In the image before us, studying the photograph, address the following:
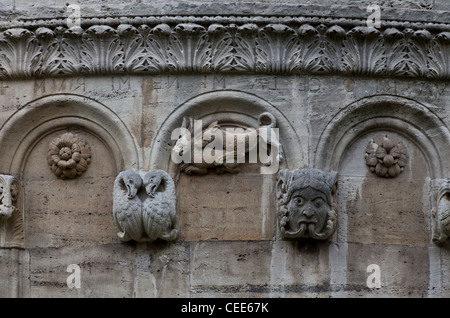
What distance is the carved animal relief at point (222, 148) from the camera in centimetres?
1363

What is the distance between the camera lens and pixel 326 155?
13.7m

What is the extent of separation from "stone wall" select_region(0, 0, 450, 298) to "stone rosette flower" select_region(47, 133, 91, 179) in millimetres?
19

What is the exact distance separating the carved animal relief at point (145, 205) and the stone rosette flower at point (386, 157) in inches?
71.9

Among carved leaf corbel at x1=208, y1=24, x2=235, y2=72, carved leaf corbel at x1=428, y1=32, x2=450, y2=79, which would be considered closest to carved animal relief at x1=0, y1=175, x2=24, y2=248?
carved leaf corbel at x1=208, y1=24, x2=235, y2=72

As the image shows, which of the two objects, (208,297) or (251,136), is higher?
(251,136)

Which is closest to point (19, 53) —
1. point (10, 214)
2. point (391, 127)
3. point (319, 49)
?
point (10, 214)

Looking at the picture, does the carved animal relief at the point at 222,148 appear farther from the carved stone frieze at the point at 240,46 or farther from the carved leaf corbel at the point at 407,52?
the carved leaf corbel at the point at 407,52

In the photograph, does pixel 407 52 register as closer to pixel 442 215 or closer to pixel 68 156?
pixel 442 215

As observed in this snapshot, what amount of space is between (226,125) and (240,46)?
721 millimetres

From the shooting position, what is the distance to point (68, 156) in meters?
13.8
